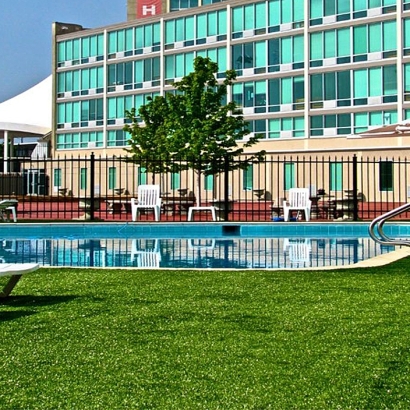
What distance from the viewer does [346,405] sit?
136 inches

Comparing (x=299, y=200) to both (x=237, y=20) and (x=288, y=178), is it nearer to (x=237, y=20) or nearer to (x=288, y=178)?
(x=288, y=178)

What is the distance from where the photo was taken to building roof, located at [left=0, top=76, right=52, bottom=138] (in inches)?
2178

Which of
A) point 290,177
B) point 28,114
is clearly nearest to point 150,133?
point 290,177

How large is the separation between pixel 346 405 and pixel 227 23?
135 feet

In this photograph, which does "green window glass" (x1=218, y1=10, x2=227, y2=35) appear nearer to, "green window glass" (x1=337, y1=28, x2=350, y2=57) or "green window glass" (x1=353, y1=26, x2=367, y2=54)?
"green window glass" (x1=337, y1=28, x2=350, y2=57)

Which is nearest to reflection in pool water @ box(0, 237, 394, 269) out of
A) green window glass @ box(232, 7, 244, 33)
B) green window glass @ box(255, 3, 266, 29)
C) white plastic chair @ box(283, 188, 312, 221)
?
white plastic chair @ box(283, 188, 312, 221)

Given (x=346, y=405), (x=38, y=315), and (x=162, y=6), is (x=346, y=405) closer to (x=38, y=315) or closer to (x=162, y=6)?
(x=38, y=315)

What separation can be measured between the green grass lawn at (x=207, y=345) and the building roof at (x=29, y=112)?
49.9 m

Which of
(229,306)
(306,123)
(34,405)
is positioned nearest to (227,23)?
(306,123)

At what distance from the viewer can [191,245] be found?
14.2 meters

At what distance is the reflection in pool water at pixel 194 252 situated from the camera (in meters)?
10.5

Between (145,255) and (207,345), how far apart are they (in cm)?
738

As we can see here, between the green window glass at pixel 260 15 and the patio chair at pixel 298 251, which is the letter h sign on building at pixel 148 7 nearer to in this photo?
the green window glass at pixel 260 15

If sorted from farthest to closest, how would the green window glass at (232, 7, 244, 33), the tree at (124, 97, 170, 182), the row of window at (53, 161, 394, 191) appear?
the green window glass at (232, 7, 244, 33), the row of window at (53, 161, 394, 191), the tree at (124, 97, 170, 182)
